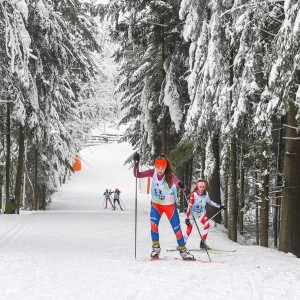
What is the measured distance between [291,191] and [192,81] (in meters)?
5.35

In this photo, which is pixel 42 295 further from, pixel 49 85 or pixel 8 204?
pixel 8 204

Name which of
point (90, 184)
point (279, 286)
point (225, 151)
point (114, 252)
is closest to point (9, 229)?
point (114, 252)

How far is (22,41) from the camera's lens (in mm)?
9422

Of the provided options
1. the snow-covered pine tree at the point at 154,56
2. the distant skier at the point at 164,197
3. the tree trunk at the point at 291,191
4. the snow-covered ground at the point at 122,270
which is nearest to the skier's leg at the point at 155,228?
the distant skier at the point at 164,197

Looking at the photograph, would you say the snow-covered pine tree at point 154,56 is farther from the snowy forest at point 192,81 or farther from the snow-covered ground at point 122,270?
the snow-covered ground at point 122,270

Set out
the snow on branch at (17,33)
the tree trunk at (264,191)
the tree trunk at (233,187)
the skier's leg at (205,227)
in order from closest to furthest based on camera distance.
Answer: the snow on branch at (17,33) < the skier's leg at (205,227) < the tree trunk at (264,191) < the tree trunk at (233,187)

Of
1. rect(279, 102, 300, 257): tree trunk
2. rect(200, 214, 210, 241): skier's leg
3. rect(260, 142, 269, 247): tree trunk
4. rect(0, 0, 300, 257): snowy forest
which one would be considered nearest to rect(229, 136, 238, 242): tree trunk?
rect(0, 0, 300, 257): snowy forest

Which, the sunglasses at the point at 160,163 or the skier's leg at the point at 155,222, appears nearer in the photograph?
the sunglasses at the point at 160,163

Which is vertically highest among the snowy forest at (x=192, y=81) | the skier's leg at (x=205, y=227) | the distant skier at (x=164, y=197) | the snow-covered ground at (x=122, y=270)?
the snowy forest at (x=192, y=81)

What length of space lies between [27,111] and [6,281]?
1372cm

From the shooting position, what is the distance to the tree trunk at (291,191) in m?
10.1

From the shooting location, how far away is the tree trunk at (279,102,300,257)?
10.1m

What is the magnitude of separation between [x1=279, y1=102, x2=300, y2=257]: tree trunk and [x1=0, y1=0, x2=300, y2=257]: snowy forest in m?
0.02

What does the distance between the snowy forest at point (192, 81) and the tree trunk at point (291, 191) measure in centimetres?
2
